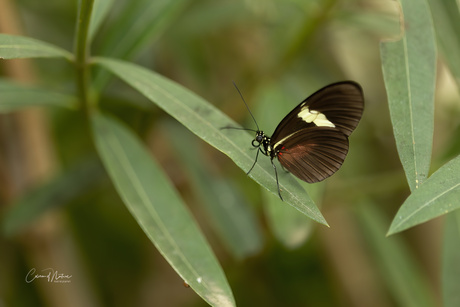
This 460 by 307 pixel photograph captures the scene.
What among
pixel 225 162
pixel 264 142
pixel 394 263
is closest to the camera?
pixel 264 142

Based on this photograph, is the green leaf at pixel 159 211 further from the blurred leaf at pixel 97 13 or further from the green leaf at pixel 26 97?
the blurred leaf at pixel 97 13

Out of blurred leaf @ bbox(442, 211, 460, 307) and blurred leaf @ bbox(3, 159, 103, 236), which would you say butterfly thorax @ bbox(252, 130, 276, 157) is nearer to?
blurred leaf @ bbox(442, 211, 460, 307)

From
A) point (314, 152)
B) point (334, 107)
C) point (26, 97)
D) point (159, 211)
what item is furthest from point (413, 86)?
point (26, 97)

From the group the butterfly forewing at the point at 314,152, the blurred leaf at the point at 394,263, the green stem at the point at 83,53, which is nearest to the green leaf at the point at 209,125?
the green stem at the point at 83,53

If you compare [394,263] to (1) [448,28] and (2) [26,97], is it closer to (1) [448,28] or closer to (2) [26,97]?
(1) [448,28]

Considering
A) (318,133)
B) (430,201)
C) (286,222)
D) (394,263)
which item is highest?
(318,133)

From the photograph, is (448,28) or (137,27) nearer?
(448,28)

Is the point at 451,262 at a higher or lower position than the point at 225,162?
lower

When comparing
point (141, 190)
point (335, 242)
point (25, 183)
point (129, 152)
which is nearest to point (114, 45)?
point (129, 152)

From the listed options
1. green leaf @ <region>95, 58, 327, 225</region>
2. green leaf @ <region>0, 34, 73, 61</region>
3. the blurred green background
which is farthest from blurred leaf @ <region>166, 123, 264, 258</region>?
green leaf @ <region>0, 34, 73, 61</region>
